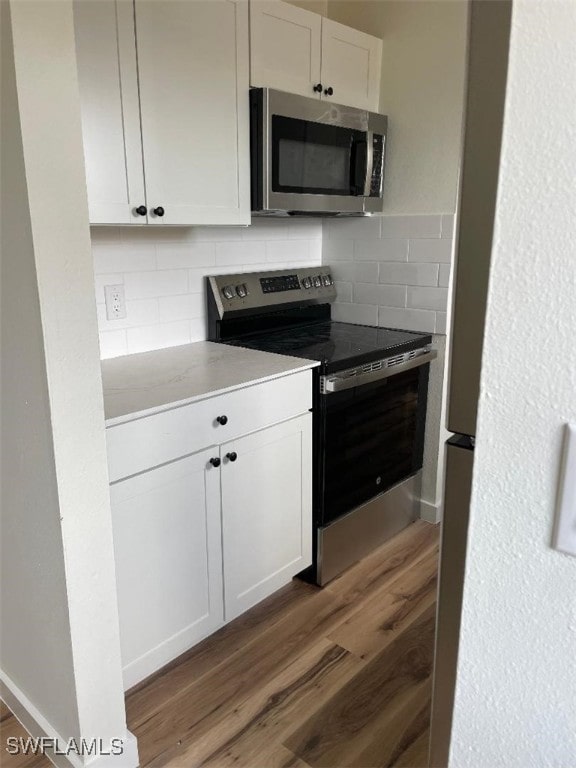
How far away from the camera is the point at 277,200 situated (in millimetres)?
2277

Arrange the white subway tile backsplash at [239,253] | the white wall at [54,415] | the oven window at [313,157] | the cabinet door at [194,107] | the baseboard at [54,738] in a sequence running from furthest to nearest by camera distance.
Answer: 1. the white subway tile backsplash at [239,253]
2. the oven window at [313,157]
3. the cabinet door at [194,107]
4. the baseboard at [54,738]
5. the white wall at [54,415]

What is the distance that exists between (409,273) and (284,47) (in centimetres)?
108

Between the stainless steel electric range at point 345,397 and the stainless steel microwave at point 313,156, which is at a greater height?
the stainless steel microwave at point 313,156

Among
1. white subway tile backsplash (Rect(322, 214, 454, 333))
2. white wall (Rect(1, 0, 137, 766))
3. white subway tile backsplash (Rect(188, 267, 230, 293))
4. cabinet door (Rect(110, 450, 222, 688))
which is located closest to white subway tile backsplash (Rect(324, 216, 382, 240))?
white subway tile backsplash (Rect(322, 214, 454, 333))

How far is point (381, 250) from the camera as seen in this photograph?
2857 millimetres

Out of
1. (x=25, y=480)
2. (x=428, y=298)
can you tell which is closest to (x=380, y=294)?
(x=428, y=298)

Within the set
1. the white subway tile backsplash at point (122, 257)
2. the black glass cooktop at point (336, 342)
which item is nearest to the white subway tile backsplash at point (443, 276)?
the black glass cooktop at point (336, 342)

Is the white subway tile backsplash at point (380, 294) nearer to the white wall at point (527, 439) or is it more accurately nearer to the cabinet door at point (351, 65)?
the cabinet door at point (351, 65)

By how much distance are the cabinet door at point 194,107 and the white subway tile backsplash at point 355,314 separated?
962 millimetres

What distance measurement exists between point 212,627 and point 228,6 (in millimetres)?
2069

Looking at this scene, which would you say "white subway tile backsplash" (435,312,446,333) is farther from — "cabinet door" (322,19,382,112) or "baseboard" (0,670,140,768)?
"baseboard" (0,670,140,768)

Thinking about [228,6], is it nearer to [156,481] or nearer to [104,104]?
[104,104]

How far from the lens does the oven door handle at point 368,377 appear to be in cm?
222

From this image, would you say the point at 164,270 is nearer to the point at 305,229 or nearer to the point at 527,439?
the point at 305,229
